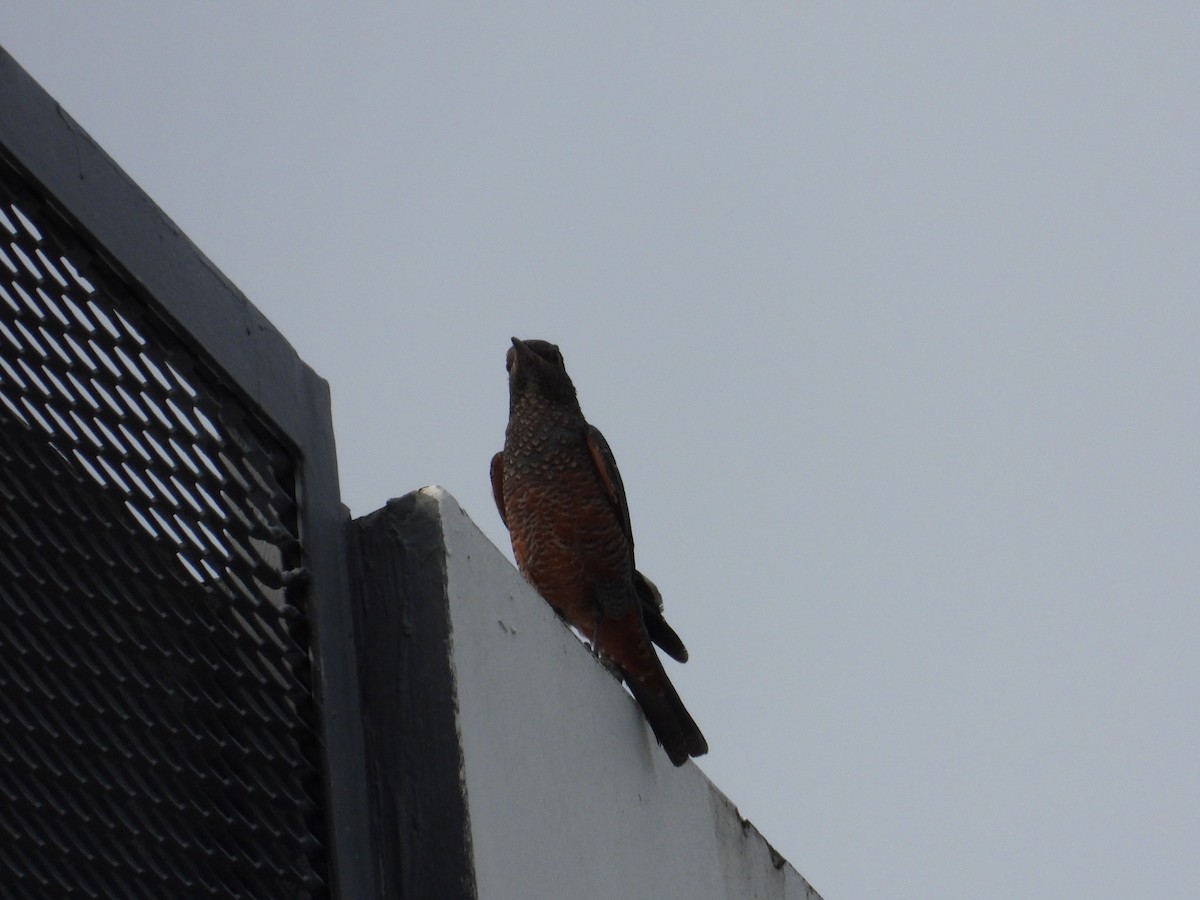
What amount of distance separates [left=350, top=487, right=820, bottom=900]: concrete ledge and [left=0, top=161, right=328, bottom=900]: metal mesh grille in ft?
0.82

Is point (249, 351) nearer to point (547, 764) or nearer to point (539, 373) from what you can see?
point (547, 764)

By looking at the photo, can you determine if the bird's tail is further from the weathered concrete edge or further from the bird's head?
the weathered concrete edge

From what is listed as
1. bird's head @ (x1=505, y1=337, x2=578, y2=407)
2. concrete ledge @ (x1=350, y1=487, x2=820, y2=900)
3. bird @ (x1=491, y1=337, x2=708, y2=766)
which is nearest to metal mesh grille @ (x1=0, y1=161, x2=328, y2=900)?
concrete ledge @ (x1=350, y1=487, x2=820, y2=900)

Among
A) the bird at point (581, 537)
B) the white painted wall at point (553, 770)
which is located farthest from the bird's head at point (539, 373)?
the white painted wall at point (553, 770)

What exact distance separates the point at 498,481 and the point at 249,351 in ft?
13.5

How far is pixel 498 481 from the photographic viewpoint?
6.32 meters

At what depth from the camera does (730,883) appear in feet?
13.4

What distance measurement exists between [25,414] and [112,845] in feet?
1.62

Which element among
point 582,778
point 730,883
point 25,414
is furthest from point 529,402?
point 25,414

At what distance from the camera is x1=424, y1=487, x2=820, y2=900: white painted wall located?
2404 mm

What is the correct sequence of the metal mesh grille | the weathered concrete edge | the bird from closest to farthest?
the metal mesh grille
the weathered concrete edge
the bird

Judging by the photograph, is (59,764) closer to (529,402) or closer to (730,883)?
(730,883)

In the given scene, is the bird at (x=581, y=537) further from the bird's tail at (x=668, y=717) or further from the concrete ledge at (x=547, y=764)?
the concrete ledge at (x=547, y=764)

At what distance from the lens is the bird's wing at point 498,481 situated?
625 centimetres
